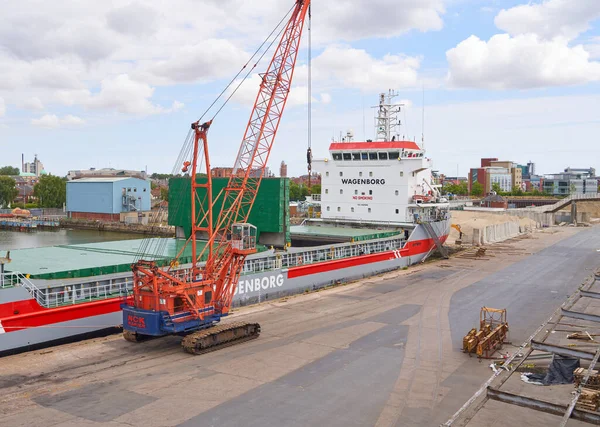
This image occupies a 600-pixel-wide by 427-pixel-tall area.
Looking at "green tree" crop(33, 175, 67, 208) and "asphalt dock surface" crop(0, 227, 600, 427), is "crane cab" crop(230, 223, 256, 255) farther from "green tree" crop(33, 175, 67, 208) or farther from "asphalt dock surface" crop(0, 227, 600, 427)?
"green tree" crop(33, 175, 67, 208)

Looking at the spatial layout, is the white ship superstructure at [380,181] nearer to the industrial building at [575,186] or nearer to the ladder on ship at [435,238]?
the ladder on ship at [435,238]

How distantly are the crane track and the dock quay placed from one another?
7182cm

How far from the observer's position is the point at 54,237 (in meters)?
69.6

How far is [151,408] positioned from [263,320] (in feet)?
32.3

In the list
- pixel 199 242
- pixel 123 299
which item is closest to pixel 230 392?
pixel 123 299

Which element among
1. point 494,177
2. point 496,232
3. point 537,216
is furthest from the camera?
point 494,177

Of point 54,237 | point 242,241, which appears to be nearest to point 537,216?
point 54,237

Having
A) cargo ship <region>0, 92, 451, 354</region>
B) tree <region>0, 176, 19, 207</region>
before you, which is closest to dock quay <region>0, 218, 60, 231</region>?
tree <region>0, 176, 19, 207</region>

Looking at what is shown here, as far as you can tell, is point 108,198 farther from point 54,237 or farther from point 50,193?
point 50,193

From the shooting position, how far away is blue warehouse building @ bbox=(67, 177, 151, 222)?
8206cm

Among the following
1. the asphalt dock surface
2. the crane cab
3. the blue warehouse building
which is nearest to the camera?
the asphalt dock surface

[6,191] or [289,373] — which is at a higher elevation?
[6,191]

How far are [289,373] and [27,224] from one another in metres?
77.2

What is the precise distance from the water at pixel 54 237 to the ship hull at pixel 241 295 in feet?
134
